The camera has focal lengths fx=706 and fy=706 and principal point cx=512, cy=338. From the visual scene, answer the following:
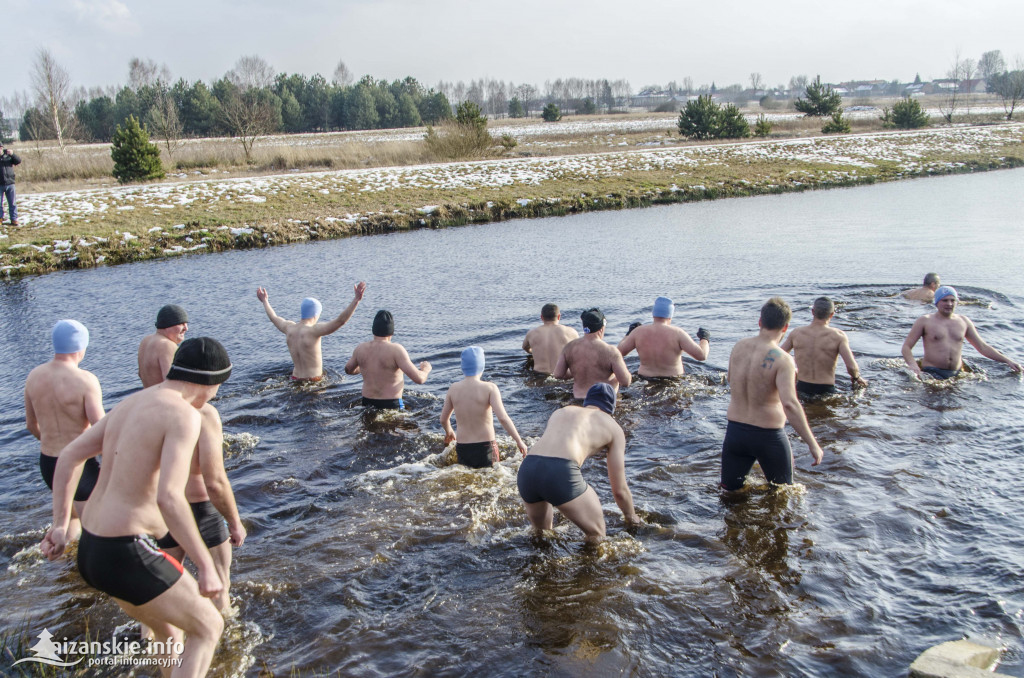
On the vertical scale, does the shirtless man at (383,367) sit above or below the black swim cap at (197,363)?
below

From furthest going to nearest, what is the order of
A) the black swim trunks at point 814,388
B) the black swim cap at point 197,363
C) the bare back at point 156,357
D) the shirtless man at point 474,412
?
the black swim trunks at point 814,388 < the shirtless man at point 474,412 < the bare back at point 156,357 < the black swim cap at point 197,363

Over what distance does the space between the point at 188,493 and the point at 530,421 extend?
17.8 ft

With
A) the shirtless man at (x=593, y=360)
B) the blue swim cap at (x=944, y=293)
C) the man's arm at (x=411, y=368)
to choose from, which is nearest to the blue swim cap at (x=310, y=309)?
the man's arm at (x=411, y=368)

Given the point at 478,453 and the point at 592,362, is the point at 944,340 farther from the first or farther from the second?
the point at 478,453

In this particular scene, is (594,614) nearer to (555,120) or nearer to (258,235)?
(258,235)

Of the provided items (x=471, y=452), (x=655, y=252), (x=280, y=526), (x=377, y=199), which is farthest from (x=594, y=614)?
(x=377, y=199)

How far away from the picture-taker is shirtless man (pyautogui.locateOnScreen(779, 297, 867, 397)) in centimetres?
923

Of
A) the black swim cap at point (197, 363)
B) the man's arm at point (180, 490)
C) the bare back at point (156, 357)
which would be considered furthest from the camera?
the bare back at point (156, 357)

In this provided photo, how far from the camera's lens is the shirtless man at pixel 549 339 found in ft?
35.0

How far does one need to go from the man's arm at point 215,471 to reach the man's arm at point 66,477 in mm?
637

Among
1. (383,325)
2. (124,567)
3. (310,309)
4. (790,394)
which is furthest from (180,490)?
(310,309)

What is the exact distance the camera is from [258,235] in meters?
24.0

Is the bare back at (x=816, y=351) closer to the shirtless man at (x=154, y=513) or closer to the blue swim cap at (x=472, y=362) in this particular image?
the blue swim cap at (x=472, y=362)

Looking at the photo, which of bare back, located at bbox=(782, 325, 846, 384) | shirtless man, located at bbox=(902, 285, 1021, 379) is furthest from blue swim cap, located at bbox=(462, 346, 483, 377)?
shirtless man, located at bbox=(902, 285, 1021, 379)
